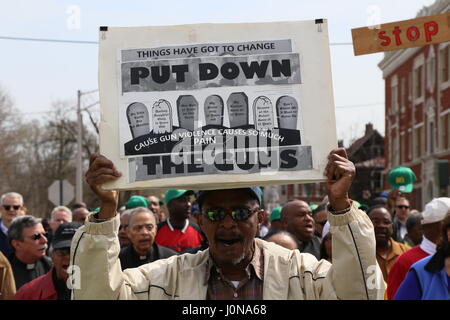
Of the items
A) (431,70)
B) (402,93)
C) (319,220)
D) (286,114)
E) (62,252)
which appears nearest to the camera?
(286,114)

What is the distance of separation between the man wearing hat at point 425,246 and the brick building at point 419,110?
3341 centimetres

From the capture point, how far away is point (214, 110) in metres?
3.98

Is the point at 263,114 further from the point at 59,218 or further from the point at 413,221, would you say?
the point at 59,218

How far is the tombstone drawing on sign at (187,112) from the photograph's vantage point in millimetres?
3965

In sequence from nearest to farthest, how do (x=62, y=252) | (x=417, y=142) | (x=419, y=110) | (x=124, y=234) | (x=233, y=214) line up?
(x=233, y=214) → (x=62, y=252) → (x=124, y=234) → (x=419, y=110) → (x=417, y=142)

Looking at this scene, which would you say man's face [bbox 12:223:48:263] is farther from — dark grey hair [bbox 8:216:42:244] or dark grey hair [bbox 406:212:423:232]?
dark grey hair [bbox 406:212:423:232]

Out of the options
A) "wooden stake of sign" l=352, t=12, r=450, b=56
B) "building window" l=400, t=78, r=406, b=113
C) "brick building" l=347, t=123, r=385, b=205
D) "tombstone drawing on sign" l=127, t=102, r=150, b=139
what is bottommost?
"brick building" l=347, t=123, r=385, b=205

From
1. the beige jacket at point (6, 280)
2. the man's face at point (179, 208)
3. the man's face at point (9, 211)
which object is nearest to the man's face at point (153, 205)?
the man's face at point (9, 211)

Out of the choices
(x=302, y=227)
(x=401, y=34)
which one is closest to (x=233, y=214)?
(x=401, y=34)

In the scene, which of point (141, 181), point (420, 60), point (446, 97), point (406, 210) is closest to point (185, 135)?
point (141, 181)

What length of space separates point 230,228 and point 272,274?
0.27 meters

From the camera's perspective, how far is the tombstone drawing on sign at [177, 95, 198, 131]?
396 centimetres

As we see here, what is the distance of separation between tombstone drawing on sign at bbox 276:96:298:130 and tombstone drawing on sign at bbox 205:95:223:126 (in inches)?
9.9

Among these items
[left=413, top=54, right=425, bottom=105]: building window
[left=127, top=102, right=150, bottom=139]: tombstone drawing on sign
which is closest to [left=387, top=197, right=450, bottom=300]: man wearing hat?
[left=127, top=102, right=150, bottom=139]: tombstone drawing on sign
